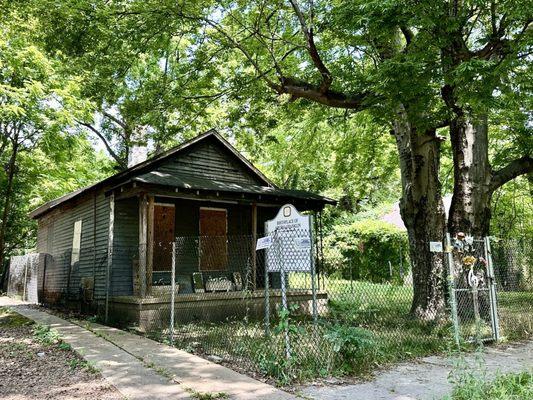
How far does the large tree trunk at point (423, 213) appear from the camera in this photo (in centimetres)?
934

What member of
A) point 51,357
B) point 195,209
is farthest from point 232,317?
point 51,357

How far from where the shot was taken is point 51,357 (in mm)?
6926

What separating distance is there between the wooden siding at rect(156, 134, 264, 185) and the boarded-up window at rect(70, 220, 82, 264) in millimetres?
4528

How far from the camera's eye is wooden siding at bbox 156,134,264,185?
1382 centimetres

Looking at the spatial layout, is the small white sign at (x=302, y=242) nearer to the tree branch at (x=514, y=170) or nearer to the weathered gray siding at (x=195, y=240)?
the tree branch at (x=514, y=170)

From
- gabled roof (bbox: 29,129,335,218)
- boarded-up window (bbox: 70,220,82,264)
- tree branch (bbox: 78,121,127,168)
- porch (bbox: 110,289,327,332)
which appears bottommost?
porch (bbox: 110,289,327,332)

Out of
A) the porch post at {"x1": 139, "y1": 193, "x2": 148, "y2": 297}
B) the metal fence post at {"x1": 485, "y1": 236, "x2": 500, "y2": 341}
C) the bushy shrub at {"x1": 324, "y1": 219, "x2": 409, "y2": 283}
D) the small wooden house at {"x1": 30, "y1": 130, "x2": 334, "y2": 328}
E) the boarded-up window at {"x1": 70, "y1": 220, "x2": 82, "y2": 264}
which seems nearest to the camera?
the metal fence post at {"x1": 485, "y1": 236, "x2": 500, "y2": 341}

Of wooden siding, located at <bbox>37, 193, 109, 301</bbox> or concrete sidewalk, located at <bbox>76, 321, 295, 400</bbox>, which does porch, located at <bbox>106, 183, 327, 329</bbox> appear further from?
concrete sidewalk, located at <bbox>76, 321, 295, 400</bbox>

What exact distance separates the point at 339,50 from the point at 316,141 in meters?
6.16

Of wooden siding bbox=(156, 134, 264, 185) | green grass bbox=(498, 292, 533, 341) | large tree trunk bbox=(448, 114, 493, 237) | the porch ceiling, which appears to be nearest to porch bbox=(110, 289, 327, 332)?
the porch ceiling

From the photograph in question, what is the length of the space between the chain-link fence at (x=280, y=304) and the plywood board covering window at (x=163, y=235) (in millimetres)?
58

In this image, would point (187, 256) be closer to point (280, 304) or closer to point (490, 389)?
point (280, 304)

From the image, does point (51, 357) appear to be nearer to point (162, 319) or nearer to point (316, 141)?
point (162, 319)

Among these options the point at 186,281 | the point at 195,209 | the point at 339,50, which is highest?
the point at 339,50
